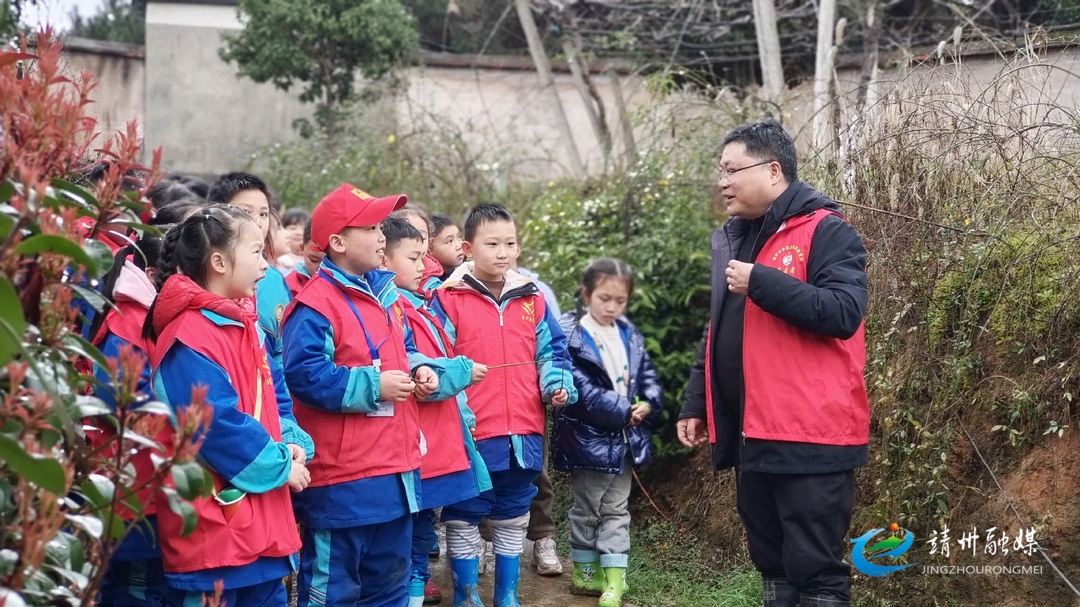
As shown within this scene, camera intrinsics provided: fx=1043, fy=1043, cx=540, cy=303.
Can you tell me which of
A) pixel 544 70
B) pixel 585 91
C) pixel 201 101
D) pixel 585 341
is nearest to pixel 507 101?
pixel 544 70

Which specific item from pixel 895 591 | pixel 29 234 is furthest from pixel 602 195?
pixel 29 234

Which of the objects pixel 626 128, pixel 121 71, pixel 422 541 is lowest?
pixel 422 541

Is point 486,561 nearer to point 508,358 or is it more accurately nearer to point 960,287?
point 508,358

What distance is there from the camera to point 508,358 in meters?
4.65

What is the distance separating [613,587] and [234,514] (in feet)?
7.40

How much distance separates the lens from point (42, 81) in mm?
1792

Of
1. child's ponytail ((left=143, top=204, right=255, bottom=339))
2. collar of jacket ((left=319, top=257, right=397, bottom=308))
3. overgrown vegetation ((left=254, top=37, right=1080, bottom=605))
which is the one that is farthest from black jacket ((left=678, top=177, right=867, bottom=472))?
child's ponytail ((left=143, top=204, right=255, bottom=339))

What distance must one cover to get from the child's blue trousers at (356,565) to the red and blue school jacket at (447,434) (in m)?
0.20

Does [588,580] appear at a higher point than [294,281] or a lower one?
lower

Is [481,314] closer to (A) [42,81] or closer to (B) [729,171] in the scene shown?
(B) [729,171]

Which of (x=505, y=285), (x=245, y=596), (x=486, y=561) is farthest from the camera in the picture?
(x=486, y=561)

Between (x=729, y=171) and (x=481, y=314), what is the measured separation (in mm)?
1407

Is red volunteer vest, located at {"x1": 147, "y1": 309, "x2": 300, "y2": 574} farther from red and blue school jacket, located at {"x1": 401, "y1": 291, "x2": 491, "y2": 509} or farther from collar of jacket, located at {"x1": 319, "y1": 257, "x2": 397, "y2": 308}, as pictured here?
red and blue school jacket, located at {"x1": 401, "y1": 291, "x2": 491, "y2": 509}

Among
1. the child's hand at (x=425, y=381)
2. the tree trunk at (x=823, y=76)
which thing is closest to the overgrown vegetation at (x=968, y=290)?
the tree trunk at (x=823, y=76)
